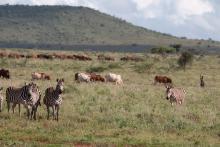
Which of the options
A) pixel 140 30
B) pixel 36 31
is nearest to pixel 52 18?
pixel 36 31

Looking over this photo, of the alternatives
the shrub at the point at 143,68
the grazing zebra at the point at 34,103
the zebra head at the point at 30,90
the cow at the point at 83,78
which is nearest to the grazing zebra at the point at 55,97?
the grazing zebra at the point at 34,103

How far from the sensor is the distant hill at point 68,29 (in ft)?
431

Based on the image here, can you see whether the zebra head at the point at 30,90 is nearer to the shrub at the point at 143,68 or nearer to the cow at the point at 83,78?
the cow at the point at 83,78

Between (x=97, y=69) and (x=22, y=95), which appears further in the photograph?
(x=97, y=69)

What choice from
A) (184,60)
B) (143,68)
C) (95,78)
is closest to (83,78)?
(95,78)

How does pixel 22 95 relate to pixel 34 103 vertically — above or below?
above

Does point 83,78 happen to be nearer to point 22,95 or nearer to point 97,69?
point 97,69

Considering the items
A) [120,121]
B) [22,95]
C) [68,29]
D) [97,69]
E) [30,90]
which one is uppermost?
[68,29]

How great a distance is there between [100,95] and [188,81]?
62.0 feet

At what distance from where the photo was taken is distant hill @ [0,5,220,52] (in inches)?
5167

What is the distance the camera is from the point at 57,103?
73.3ft

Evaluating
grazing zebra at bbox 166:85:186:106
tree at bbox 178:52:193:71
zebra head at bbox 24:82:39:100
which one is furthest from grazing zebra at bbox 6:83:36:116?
tree at bbox 178:52:193:71

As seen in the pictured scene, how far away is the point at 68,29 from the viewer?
451ft

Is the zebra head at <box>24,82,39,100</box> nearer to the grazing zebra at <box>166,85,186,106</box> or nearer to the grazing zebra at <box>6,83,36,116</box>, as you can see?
the grazing zebra at <box>6,83,36,116</box>
